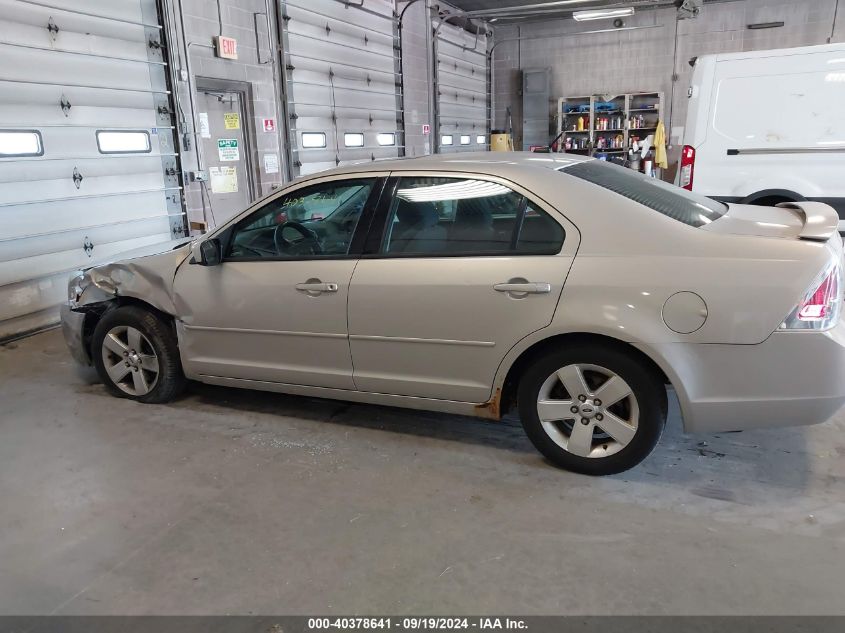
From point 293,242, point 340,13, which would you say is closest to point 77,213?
point 293,242

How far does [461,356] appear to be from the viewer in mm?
2988

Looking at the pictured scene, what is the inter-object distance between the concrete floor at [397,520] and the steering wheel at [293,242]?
0.99 m

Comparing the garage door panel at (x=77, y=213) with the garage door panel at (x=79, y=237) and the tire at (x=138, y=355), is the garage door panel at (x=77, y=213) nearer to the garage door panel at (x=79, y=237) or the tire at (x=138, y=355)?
the garage door panel at (x=79, y=237)

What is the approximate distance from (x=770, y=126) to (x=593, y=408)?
17.7 ft

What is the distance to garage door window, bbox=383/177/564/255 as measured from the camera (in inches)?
112

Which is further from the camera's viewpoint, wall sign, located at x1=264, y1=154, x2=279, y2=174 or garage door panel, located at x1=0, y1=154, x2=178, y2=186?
wall sign, located at x1=264, y1=154, x2=279, y2=174

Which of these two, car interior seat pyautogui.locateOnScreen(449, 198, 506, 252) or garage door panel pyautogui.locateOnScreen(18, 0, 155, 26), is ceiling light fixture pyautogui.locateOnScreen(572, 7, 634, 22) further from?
car interior seat pyautogui.locateOnScreen(449, 198, 506, 252)

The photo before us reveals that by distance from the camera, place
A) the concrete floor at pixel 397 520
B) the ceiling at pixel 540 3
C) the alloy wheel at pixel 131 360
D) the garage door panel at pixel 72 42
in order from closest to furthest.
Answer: the concrete floor at pixel 397 520 < the alloy wheel at pixel 131 360 < the garage door panel at pixel 72 42 < the ceiling at pixel 540 3

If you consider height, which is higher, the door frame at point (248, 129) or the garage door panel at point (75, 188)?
the door frame at point (248, 129)

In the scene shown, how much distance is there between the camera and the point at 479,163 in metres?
3.07

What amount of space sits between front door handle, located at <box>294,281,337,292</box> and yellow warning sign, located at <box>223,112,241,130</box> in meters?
5.55

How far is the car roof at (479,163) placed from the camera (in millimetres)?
3000
